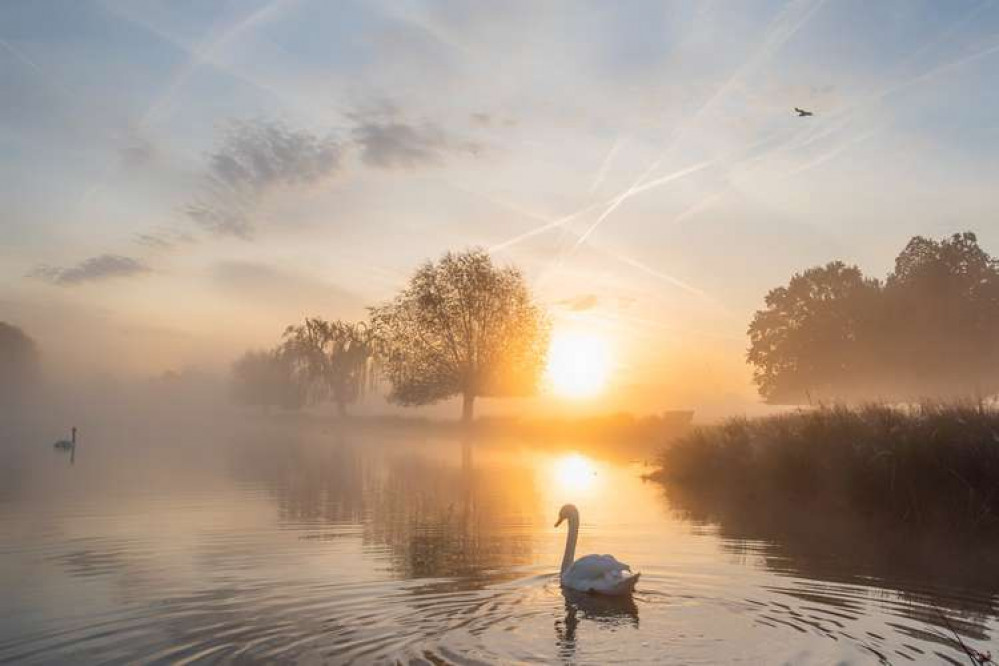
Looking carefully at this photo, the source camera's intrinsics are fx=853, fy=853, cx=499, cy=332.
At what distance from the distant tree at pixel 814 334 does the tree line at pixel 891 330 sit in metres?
0.08

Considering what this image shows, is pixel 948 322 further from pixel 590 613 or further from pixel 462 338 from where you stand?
pixel 590 613

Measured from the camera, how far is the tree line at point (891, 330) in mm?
64875

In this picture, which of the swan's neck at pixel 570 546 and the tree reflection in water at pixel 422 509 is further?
the tree reflection in water at pixel 422 509

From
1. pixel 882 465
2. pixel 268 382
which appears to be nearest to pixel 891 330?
pixel 882 465

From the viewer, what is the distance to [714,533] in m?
18.1

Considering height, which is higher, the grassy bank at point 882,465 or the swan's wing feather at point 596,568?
the grassy bank at point 882,465

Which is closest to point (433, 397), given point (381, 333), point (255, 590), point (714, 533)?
point (381, 333)

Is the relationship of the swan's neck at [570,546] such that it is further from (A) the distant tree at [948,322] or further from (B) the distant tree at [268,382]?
(B) the distant tree at [268,382]

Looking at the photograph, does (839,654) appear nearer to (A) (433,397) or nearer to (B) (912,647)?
(B) (912,647)

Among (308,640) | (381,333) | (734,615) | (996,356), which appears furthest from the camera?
(381,333)

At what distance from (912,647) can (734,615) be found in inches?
86.7

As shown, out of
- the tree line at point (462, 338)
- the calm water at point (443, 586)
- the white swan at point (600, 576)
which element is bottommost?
the calm water at point (443, 586)

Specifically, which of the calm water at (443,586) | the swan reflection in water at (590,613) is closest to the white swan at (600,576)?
the swan reflection in water at (590,613)

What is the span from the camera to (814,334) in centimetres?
7006
